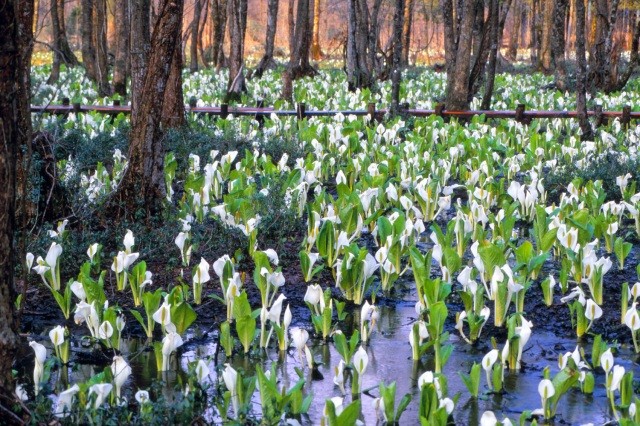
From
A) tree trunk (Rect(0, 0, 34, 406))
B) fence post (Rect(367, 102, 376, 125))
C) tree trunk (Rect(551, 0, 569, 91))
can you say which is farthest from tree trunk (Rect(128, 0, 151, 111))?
tree trunk (Rect(551, 0, 569, 91))

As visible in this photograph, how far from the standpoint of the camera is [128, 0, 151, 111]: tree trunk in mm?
6926

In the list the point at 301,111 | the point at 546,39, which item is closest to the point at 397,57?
the point at 301,111

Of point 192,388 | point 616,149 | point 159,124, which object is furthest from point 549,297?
point 616,149

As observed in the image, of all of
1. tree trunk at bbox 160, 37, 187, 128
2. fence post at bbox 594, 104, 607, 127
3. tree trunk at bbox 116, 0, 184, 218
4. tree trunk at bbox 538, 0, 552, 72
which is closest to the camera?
tree trunk at bbox 116, 0, 184, 218

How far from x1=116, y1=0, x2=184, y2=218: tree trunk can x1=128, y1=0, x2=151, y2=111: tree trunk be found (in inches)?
8.1

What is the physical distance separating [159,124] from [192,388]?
388 cm

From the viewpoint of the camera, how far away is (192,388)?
10.4 feet

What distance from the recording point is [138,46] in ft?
24.4

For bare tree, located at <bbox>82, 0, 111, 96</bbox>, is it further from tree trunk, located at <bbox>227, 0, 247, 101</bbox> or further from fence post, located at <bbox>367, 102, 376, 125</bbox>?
fence post, located at <bbox>367, 102, 376, 125</bbox>

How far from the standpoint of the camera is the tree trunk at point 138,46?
22.7 ft

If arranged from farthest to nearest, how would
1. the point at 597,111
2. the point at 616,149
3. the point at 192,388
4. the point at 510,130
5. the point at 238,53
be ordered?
the point at 238,53 < the point at 597,111 < the point at 510,130 < the point at 616,149 < the point at 192,388

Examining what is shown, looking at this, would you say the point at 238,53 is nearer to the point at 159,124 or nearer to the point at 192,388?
the point at 159,124

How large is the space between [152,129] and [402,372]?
10.4ft

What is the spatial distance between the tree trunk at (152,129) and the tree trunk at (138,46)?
206mm
